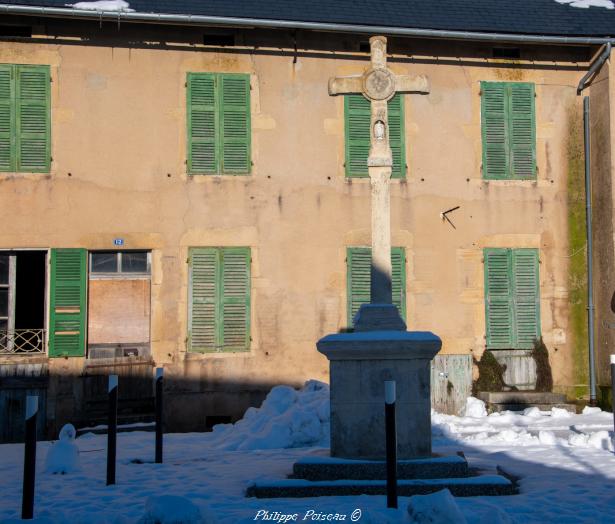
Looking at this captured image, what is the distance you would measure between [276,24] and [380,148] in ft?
17.0

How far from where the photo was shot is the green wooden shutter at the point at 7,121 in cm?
1225

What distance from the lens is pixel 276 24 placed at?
1242 centimetres

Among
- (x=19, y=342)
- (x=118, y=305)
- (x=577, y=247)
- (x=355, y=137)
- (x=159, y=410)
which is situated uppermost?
(x=355, y=137)

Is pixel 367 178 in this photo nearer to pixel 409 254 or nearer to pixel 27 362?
pixel 409 254

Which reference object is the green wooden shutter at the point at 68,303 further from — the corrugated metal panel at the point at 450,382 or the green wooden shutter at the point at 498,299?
the green wooden shutter at the point at 498,299

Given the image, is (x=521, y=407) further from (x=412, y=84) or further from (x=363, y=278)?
(x=412, y=84)

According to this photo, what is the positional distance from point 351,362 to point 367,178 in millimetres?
6154

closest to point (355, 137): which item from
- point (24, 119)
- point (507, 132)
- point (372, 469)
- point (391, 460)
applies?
point (507, 132)

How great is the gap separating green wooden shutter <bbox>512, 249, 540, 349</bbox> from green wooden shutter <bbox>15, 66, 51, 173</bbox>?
714 centimetres

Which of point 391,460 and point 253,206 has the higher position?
point 253,206

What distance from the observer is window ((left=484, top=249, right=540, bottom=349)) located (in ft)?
42.7

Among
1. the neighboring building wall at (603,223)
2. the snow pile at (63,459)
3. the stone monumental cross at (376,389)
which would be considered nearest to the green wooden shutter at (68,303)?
the snow pile at (63,459)

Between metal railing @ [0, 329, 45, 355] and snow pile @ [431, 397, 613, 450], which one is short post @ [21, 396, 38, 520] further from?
metal railing @ [0, 329, 45, 355]

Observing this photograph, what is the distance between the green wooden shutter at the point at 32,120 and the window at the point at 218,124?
2043 millimetres
